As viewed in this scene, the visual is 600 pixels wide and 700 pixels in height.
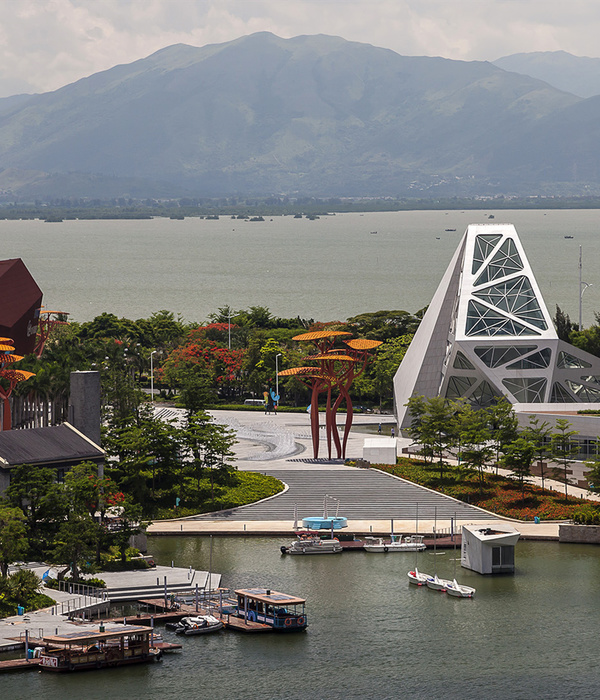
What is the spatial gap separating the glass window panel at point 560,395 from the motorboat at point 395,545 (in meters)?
29.2

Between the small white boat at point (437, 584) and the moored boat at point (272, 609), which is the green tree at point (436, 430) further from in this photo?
the moored boat at point (272, 609)

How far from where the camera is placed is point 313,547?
2345 inches

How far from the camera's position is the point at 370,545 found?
198ft

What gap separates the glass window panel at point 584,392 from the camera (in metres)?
87.1

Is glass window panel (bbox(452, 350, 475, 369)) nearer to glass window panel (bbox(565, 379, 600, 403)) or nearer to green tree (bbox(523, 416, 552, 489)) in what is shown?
glass window panel (bbox(565, 379, 600, 403))

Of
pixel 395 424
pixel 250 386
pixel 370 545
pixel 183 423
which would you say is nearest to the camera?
pixel 370 545

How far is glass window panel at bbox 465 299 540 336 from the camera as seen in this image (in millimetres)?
87500

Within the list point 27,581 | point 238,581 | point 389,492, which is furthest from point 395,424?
point 27,581

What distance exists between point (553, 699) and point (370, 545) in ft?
66.8

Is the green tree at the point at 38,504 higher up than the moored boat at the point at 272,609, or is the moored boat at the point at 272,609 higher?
the green tree at the point at 38,504

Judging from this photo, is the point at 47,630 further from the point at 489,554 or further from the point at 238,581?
the point at 489,554

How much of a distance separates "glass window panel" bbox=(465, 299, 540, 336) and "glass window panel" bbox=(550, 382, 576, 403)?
3.84 meters

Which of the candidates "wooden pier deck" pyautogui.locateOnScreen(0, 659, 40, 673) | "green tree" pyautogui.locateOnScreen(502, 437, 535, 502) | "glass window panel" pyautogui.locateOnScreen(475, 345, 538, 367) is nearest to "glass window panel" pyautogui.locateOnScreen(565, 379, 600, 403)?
"glass window panel" pyautogui.locateOnScreen(475, 345, 538, 367)

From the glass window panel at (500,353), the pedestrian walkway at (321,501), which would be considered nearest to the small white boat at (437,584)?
the pedestrian walkway at (321,501)
